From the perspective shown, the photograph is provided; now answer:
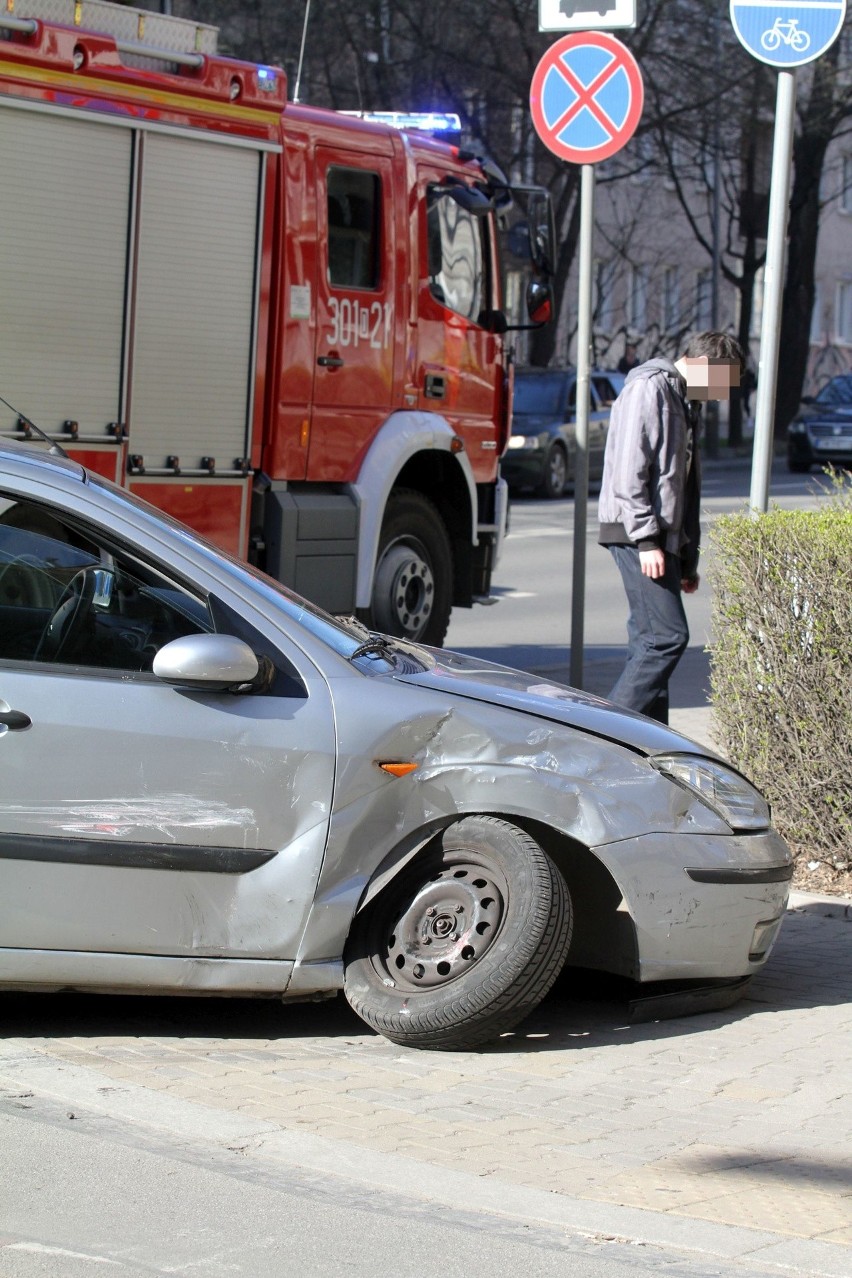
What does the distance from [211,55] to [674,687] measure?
15.2 ft

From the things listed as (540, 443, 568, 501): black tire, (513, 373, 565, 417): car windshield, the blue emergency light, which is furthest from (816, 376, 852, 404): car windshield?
the blue emergency light

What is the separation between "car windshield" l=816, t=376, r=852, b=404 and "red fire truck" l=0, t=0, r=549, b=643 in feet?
79.3

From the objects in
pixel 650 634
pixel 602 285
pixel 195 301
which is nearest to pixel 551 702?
pixel 650 634

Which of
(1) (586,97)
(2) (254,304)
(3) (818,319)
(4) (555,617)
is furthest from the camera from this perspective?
(3) (818,319)

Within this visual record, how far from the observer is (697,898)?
16.2ft

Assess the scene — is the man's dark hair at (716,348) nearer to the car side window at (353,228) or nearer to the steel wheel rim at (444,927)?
the car side window at (353,228)

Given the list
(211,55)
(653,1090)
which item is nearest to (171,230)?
(211,55)

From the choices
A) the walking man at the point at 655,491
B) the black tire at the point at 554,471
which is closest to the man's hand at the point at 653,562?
the walking man at the point at 655,491

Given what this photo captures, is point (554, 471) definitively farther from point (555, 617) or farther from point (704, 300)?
point (704, 300)

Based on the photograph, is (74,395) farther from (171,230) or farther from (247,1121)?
(247,1121)

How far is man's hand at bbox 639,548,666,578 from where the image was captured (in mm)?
7504

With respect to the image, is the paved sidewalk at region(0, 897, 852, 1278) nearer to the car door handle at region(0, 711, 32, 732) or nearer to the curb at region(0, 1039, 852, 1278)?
the curb at region(0, 1039, 852, 1278)

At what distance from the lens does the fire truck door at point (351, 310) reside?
10.4 metres

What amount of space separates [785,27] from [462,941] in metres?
4.30
